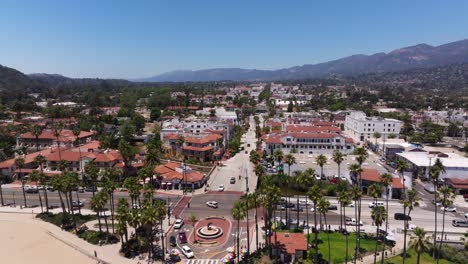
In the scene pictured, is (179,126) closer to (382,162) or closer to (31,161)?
(31,161)

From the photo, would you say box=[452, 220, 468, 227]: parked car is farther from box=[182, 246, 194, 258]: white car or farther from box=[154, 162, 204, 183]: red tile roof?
box=[154, 162, 204, 183]: red tile roof

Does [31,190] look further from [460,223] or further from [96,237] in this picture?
[460,223]

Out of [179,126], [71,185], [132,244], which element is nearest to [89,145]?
[179,126]

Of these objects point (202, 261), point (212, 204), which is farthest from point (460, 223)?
point (202, 261)

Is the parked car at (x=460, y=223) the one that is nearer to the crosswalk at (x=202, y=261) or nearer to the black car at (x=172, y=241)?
the crosswalk at (x=202, y=261)

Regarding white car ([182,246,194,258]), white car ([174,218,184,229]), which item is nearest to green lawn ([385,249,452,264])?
white car ([182,246,194,258])
